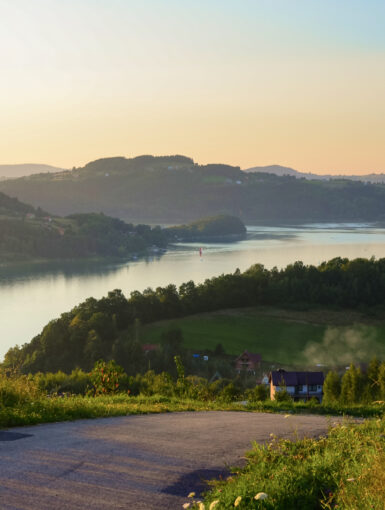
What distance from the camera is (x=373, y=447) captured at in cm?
615

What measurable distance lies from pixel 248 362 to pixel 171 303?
939 inches

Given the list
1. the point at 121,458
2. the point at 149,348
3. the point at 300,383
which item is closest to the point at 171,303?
the point at 149,348

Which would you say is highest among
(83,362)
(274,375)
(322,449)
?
(322,449)

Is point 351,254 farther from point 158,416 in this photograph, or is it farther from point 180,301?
point 158,416

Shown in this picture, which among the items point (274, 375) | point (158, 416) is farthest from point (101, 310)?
point (158, 416)

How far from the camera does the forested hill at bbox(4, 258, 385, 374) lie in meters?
69.9

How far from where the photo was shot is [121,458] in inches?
258

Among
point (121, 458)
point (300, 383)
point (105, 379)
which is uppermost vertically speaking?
point (121, 458)

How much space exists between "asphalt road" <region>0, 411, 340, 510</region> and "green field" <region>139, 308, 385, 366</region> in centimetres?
5753

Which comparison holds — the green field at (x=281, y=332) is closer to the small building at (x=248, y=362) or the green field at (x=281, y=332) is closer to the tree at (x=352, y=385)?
the small building at (x=248, y=362)

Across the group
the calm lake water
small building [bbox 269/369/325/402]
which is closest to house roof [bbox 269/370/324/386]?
small building [bbox 269/369/325/402]

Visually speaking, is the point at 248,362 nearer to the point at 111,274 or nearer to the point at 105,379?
the point at 105,379

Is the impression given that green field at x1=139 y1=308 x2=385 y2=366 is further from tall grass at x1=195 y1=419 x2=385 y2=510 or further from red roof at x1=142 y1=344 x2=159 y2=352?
tall grass at x1=195 y1=419 x2=385 y2=510

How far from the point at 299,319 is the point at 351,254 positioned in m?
82.5
